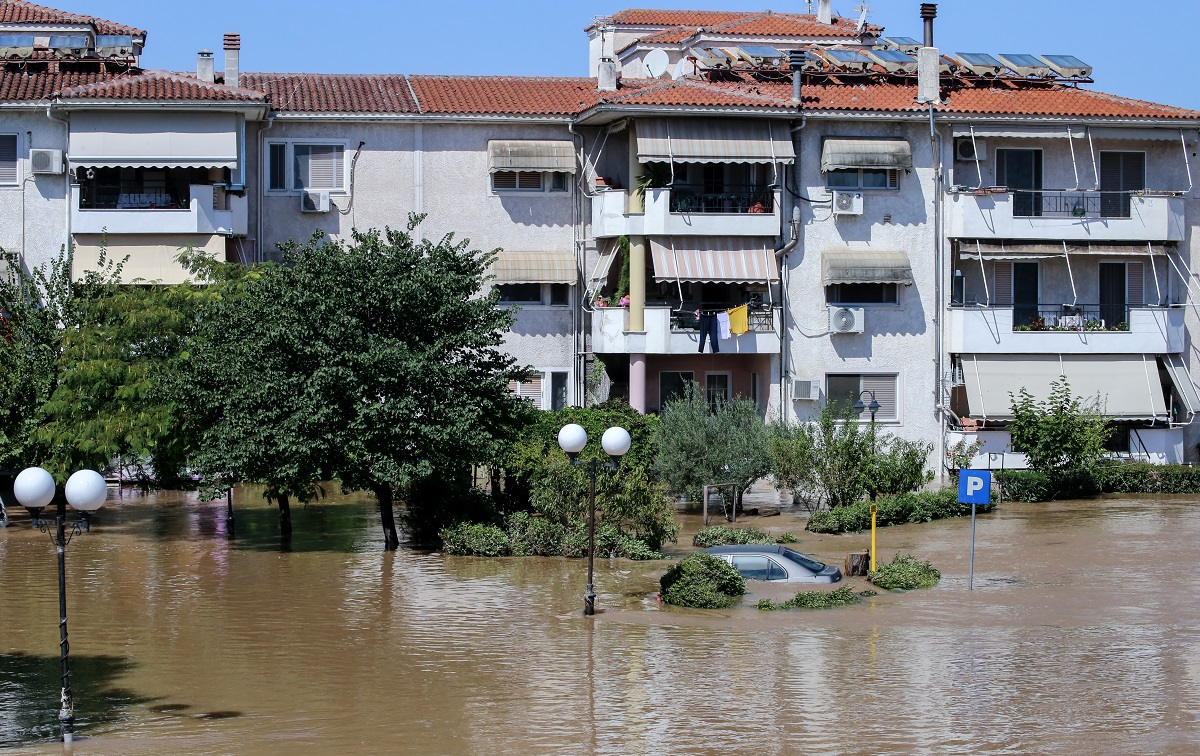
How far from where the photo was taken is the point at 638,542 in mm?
27703

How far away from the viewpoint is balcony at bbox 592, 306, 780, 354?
37938mm

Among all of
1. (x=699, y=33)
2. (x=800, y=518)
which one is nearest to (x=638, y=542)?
(x=800, y=518)

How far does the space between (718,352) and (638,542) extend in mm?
11679

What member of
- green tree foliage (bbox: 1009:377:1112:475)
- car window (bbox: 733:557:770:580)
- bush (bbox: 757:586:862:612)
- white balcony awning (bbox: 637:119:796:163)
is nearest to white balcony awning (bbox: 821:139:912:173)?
white balcony awning (bbox: 637:119:796:163)

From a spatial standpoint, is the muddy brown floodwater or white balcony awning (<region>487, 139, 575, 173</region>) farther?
white balcony awning (<region>487, 139, 575, 173</region>)

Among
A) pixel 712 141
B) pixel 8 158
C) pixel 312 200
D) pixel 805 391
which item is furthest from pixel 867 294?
pixel 8 158

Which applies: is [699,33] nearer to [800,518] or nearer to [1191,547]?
[800,518]

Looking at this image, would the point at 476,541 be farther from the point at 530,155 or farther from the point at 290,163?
the point at 290,163

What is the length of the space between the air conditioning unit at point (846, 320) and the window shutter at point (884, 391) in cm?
152

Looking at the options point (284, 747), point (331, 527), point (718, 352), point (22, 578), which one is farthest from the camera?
point (718, 352)

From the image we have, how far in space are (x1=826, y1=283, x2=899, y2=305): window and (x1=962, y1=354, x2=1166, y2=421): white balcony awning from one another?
259 cm

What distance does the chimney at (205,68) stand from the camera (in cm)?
3859

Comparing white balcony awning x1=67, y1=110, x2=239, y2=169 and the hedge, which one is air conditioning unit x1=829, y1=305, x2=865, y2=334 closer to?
the hedge

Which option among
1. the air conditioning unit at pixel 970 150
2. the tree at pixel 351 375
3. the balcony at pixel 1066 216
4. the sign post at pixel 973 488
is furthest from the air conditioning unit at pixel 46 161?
the sign post at pixel 973 488
